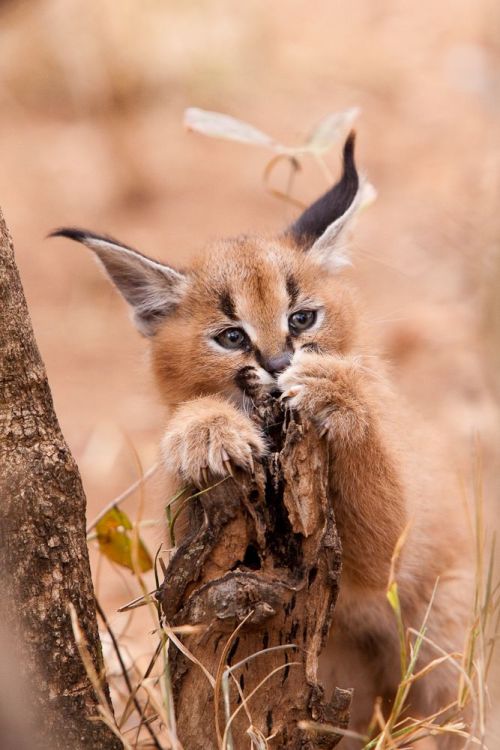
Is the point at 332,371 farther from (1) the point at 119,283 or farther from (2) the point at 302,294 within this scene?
(1) the point at 119,283

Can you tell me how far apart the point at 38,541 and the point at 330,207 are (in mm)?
2594

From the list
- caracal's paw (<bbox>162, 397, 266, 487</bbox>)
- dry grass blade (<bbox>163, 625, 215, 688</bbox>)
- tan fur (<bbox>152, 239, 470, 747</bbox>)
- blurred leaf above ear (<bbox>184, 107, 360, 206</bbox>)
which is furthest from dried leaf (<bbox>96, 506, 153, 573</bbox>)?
blurred leaf above ear (<bbox>184, 107, 360, 206</bbox>)

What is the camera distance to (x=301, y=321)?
4.73 meters

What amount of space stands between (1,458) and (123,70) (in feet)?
38.4

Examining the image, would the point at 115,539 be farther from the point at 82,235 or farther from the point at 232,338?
the point at 82,235

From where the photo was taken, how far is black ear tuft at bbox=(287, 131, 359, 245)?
16.5 ft

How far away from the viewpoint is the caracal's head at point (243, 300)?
179 inches

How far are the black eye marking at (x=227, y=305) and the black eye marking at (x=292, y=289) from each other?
0.89ft

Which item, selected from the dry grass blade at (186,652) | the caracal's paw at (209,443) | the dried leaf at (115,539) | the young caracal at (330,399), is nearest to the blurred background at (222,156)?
the young caracal at (330,399)

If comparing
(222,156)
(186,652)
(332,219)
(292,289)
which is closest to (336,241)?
(332,219)

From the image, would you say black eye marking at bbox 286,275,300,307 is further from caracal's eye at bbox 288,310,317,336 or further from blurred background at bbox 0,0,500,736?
blurred background at bbox 0,0,500,736

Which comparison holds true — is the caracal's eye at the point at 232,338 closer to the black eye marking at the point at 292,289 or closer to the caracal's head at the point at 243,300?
the caracal's head at the point at 243,300

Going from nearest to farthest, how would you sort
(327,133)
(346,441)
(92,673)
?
(92,673) → (346,441) → (327,133)

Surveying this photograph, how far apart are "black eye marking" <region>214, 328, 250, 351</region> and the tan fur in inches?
2.4
